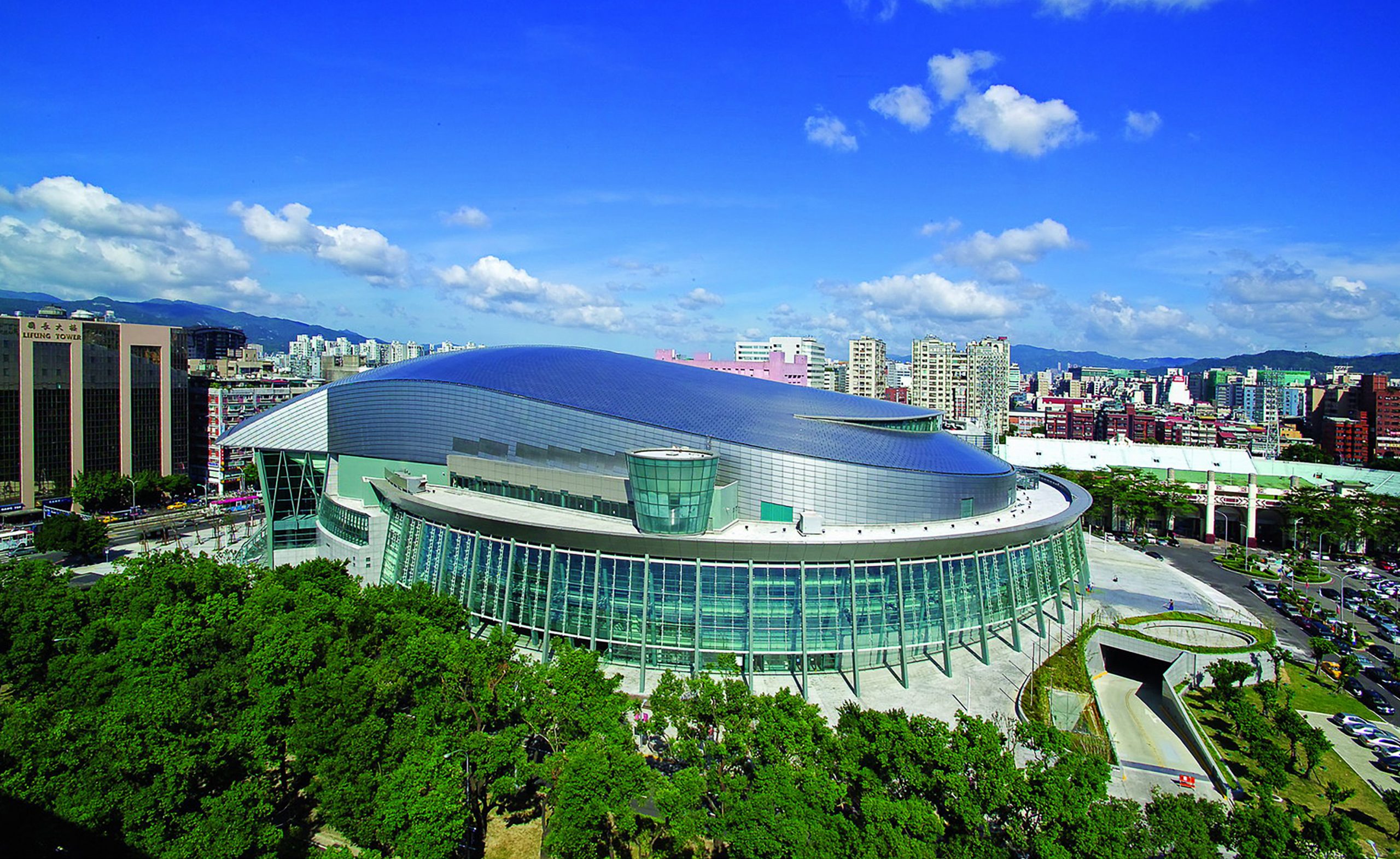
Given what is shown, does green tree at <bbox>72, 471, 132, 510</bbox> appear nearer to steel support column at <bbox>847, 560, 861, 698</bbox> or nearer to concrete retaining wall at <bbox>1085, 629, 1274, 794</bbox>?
steel support column at <bbox>847, 560, 861, 698</bbox>

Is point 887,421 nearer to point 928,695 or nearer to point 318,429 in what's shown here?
point 928,695

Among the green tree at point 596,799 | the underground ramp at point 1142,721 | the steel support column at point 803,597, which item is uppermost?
the steel support column at point 803,597

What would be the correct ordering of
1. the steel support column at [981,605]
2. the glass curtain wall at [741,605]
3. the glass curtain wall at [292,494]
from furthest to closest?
1. the glass curtain wall at [292,494]
2. the steel support column at [981,605]
3. the glass curtain wall at [741,605]

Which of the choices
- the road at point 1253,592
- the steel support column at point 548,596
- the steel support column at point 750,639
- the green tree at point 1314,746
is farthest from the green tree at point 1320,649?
the steel support column at point 548,596

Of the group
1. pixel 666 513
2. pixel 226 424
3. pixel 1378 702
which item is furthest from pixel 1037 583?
pixel 226 424

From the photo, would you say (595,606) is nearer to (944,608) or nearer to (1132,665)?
(944,608)

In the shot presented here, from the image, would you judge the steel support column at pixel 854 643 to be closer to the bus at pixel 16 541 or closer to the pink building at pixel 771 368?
the bus at pixel 16 541
